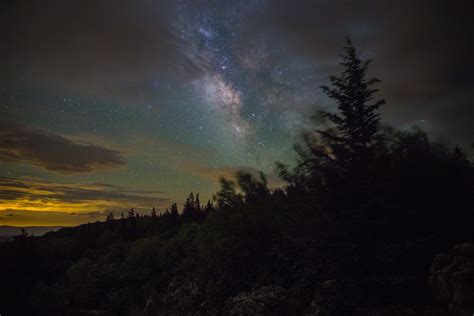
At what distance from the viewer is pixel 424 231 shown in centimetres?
1239

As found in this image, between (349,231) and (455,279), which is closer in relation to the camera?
(455,279)

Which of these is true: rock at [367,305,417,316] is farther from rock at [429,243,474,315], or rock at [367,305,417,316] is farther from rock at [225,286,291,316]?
rock at [225,286,291,316]

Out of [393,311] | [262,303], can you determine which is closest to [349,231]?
[393,311]

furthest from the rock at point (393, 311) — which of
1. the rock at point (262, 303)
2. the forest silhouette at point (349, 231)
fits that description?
the rock at point (262, 303)

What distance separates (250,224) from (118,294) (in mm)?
28485

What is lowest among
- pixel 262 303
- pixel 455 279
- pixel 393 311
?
pixel 262 303

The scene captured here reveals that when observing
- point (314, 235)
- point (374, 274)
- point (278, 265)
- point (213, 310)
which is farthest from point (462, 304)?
point (213, 310)

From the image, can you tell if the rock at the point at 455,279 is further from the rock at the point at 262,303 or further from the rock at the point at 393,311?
the rock at the point at 262,303

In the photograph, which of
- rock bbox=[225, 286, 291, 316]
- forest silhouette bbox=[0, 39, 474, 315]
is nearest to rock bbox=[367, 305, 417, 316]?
forest silhouette bbox=[0, 39, 474, 315]

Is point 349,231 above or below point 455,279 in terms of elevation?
above

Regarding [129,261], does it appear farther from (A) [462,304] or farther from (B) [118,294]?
(A) [462,304]

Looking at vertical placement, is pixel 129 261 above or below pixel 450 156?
below

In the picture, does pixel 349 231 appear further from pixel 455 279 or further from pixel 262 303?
pixel 262 303

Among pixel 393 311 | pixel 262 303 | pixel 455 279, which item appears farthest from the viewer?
pixel 262 303
